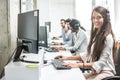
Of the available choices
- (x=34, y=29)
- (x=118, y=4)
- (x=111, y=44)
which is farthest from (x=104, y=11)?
(x=118, y=4)

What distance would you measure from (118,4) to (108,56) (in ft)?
15.7

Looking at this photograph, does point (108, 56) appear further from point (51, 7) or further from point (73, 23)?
point (51, 7)

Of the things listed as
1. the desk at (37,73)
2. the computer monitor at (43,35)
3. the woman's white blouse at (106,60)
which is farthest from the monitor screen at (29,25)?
the computer monitor at (43,35)

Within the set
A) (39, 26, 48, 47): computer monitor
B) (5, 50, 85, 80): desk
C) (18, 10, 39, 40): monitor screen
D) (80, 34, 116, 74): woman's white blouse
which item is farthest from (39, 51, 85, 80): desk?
(39, 26, 48, 47): computer monitor

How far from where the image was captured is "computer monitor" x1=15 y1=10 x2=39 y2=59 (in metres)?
1.69

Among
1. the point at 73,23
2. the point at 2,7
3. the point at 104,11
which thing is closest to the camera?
the point at 104,11

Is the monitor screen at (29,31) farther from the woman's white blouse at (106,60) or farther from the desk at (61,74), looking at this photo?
the woman's white blouse at (106,60)

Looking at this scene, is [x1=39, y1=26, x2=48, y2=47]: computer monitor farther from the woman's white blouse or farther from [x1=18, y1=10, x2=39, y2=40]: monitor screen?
the woman's white blouse

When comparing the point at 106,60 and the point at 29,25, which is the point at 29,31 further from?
the point at 106,60

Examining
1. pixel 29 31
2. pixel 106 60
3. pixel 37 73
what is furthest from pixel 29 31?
pixel 106 60

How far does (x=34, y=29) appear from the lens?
1708 millimetres

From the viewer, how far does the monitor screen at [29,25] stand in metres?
1.68

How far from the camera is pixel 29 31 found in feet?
6.05

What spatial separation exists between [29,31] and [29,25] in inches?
2.1
